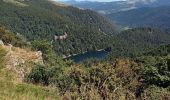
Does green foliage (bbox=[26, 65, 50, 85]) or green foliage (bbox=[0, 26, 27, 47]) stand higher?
green foliage (bbox=[26, 65, 50, 85])

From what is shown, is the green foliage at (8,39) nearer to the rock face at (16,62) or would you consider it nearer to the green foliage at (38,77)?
the rock face at (16,62)

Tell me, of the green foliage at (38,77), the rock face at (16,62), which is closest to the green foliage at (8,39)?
the rock face at (16,62)

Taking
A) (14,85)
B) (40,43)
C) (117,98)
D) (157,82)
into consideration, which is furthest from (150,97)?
(40,43)

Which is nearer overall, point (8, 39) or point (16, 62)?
point (16, 62)

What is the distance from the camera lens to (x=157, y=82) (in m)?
17.7

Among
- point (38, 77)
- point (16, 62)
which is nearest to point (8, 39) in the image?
point (16, 62)

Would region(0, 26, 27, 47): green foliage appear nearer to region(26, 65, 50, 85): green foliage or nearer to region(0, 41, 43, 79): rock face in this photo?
region(0, 41, 43, 79): rock face

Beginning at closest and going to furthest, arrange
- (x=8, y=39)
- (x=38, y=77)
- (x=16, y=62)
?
1. (x=38, y=77)
2. (x=16, y=62)
3. (x=8, y=39)

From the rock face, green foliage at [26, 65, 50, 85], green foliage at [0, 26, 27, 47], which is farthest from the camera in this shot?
green foliage at [0, 26, 27, 47]

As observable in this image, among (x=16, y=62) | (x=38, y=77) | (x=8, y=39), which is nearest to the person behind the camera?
(x=38, y=77)

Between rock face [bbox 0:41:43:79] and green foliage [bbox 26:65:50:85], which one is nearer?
rock face [bbox 0:41:43:79]

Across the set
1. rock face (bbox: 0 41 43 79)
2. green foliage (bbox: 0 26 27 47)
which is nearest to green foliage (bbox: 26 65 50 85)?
rock face (bbox: 0 41 43 79)

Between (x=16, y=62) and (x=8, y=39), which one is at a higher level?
(x=16, y=62)

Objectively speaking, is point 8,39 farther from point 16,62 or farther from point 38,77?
point 38,77
